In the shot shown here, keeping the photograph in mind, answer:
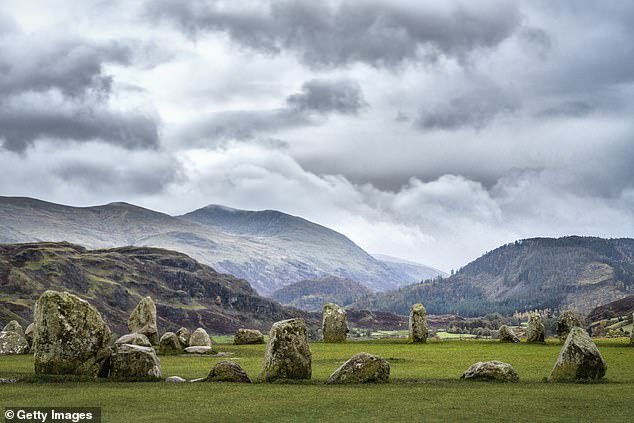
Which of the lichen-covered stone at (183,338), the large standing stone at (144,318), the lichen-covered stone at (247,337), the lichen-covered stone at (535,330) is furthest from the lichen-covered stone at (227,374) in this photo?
the lichen-covered stone at (535,330)

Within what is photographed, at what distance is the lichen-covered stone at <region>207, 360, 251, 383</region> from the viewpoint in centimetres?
3294

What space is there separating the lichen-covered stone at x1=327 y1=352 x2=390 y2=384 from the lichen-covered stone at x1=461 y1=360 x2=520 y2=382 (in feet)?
15.0

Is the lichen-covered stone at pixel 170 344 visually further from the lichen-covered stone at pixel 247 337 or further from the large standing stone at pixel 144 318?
the lichen-covered stone at pixel 247 337

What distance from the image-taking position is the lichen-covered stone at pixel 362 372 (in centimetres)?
3253

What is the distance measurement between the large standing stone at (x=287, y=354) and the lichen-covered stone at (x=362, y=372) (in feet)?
6.04

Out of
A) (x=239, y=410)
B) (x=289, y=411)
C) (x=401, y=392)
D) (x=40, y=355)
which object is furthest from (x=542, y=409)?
(x=40, y=355)

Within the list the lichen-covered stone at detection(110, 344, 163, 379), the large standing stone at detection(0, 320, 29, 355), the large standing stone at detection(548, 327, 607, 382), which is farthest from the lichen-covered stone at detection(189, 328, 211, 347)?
the large standing stone at detection(548, 327, 607, 382)

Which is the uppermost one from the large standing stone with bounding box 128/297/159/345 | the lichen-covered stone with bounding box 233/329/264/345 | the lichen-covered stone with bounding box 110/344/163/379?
the large standing stone with bounding box 128/297/159/345

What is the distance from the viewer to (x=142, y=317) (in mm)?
66625

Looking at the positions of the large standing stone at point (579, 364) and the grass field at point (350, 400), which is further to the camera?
the large standing stone at point (579, 364)

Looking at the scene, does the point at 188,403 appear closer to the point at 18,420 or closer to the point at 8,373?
the point at 18,420

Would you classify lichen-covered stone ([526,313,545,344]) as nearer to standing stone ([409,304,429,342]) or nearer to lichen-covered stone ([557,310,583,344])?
lichen-covered stone ([557,310,583,344])

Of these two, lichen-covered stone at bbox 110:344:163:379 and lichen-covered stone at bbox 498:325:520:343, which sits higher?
lichen-covered stone at bbox 110:344:163:379

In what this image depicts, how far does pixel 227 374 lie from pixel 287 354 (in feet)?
10.4
